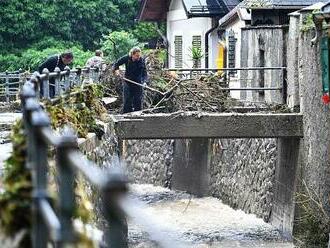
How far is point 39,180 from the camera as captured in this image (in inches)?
179

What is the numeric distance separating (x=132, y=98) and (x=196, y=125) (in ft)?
7.24

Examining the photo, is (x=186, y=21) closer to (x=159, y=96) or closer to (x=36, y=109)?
(x=159, y=96)

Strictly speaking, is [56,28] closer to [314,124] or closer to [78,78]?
[314,124]

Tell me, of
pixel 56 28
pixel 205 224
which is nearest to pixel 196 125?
pixel 205 224

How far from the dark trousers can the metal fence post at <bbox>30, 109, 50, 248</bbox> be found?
1692 cm

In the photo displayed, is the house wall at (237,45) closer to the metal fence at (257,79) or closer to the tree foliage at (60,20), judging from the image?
the metal fence at (257,79)

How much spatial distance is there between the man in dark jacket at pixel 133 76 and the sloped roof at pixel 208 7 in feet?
44.5

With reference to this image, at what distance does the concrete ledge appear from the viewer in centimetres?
2000

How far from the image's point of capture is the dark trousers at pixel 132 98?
2170 cm

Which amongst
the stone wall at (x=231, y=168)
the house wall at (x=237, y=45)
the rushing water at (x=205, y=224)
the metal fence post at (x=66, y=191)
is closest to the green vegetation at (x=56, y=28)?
the house wall at (x=237, y=45)

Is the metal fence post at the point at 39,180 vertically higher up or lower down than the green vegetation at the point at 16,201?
higher up

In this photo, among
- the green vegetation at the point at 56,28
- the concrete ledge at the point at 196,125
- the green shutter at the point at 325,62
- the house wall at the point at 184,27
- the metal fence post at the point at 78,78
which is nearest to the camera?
the metal fence post at the point at 78,78

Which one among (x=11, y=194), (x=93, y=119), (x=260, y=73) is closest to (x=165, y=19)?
(x=260, y=73)

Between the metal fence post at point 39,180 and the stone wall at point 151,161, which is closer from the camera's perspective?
the metal fence post at point 39,180
